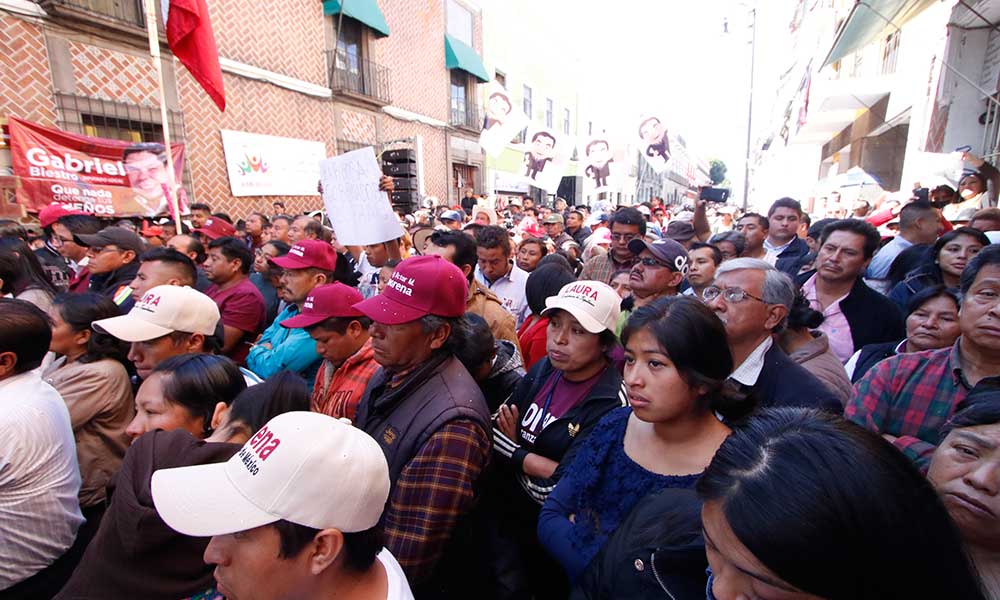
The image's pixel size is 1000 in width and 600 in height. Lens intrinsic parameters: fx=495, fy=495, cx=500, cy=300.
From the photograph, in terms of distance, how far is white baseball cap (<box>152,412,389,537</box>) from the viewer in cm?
110

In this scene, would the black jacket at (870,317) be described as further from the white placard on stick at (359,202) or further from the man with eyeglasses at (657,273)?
the white placard on stick at (359,202)

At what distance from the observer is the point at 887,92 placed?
11891 millimetres

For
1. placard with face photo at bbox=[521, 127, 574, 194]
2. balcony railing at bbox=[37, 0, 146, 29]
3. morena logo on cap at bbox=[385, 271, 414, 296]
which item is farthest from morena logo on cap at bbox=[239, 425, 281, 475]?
balcony railing at bbox=[37, 0, 146, 29]

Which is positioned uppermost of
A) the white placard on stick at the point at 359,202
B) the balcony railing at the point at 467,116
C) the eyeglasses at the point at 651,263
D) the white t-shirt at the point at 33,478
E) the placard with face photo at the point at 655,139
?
the balcony railing at the point at 467,116

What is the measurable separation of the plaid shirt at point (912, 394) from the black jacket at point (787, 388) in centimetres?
11

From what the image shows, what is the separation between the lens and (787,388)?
81.0 inches

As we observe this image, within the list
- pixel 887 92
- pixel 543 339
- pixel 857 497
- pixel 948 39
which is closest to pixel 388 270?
pixel 543 339

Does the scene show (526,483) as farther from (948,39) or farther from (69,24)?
(69,24)

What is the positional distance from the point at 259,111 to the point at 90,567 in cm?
1298

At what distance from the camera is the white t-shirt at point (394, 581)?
3.93 feet

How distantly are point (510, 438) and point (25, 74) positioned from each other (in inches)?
430

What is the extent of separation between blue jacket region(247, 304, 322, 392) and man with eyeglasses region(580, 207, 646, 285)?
9.03 feet

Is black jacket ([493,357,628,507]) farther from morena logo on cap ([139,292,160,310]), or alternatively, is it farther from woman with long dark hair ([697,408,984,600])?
morena logo on cap ([139,292,160,310])

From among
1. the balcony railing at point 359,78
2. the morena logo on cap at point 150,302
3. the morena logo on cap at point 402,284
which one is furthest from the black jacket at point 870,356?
the balcony railing at point 359,78
